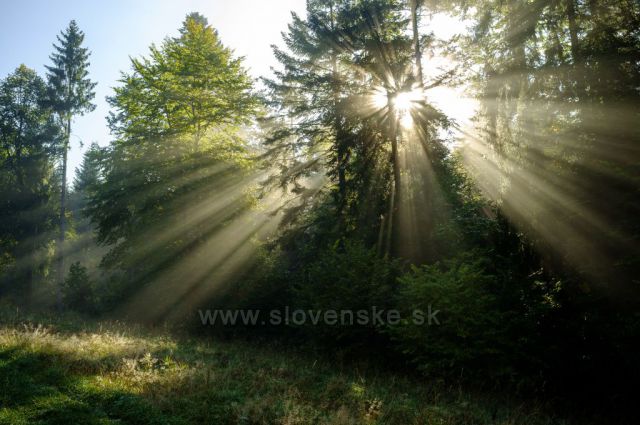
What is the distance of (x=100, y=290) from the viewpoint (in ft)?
97.5

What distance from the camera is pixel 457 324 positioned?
929cm

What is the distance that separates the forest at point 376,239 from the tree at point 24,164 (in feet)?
50.1

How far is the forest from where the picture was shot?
27.0ft

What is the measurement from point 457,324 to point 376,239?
233 inches

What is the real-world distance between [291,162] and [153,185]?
22.2 feet

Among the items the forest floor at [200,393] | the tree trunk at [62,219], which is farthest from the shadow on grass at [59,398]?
the tree trunk at [62,219]

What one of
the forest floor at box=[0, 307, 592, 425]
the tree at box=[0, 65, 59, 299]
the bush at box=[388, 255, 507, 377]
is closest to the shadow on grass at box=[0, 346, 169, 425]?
the forest floor at box=[0, 307, 592, 425]

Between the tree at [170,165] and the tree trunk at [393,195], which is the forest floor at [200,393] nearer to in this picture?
the tree trunk at [393,195]

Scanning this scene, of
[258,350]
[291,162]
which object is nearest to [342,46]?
[291,162]

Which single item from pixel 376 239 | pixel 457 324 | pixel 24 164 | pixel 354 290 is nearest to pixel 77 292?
pixel 24 164

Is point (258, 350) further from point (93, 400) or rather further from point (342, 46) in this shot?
point (342, 46)

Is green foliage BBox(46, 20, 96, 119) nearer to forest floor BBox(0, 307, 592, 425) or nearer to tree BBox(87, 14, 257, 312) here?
tree BBox(87, 14, 257, 312)

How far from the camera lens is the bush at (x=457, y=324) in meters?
9.13

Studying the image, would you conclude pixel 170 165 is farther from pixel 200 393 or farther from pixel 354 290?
pixel 200 393
